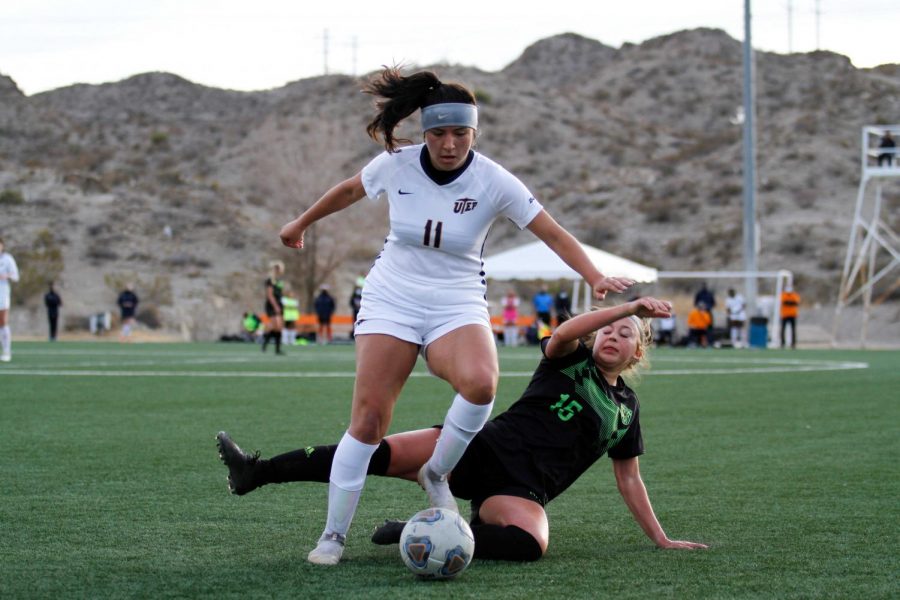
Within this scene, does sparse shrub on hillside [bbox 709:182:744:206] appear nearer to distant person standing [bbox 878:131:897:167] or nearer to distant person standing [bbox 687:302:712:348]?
distant person standing [bbox 878:131:897:167]

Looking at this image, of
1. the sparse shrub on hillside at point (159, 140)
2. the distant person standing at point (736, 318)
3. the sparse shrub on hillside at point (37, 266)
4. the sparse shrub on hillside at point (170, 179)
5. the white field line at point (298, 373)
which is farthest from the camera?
the sparse shrub on hillside at point (159, 140)

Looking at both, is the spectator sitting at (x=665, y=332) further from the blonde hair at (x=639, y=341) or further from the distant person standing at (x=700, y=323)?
the blonde hair at (x=639, y=341)

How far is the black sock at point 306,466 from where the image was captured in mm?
5352

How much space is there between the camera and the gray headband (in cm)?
497

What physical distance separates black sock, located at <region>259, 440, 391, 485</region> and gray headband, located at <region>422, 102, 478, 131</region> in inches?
53.5

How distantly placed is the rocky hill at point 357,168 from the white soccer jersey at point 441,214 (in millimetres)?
34109

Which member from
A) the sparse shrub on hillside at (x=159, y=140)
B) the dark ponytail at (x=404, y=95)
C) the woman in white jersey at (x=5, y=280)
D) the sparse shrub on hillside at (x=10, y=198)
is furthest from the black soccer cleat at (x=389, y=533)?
the sparse shrub on hillside at (x=159, y=140)

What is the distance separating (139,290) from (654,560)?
43101 millimetres

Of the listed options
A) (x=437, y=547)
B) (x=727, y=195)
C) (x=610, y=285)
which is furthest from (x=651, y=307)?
(x=727, y=195)

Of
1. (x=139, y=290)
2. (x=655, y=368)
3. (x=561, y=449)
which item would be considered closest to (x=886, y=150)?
(x=655, y=368)

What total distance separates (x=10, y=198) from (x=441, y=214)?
52790 mm

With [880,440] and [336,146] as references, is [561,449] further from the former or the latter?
[336,146]

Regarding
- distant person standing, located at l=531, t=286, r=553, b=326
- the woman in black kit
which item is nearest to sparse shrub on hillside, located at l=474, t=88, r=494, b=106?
distant person standing, located at l=531, t=286, r=553, b=326

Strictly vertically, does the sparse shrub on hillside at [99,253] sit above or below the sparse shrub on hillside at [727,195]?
below
